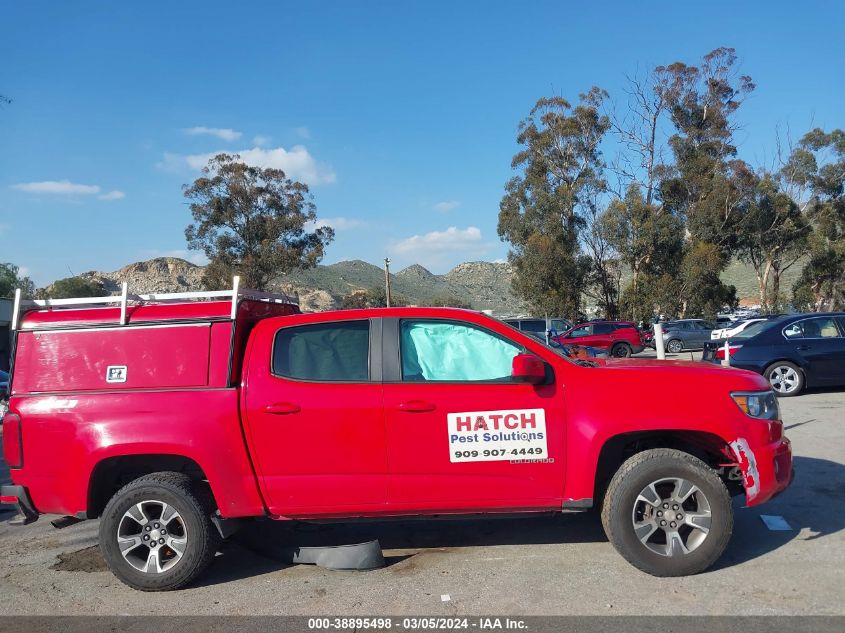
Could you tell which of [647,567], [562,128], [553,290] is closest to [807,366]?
[647,567]

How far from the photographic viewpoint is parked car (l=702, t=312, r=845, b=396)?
11.5 metres

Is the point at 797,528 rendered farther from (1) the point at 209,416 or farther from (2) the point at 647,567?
(1) the point at 209,416

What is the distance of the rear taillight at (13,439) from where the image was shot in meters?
4.73

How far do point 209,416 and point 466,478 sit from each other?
178 centimetres

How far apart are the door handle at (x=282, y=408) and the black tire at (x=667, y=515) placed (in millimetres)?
2187

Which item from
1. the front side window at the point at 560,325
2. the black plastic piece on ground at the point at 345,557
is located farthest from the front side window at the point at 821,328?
the front side window at the point at 560,325

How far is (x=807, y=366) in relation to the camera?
11562 millimetres

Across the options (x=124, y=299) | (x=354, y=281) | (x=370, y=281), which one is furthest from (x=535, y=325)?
(x=370, y=281)

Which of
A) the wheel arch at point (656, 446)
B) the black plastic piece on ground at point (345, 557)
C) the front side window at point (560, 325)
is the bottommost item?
the black plastic piece on ground at point (345, 557)

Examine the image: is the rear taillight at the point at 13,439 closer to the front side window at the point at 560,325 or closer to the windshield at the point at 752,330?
the windshield at the point at 752,330

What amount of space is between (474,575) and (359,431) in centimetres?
127

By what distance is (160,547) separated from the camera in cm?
470

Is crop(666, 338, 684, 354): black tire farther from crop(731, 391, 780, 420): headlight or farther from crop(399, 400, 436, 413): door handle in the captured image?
crop(399, 400, 436, 413): door handle

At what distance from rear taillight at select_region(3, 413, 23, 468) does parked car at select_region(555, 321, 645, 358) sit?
2388 centimetres
